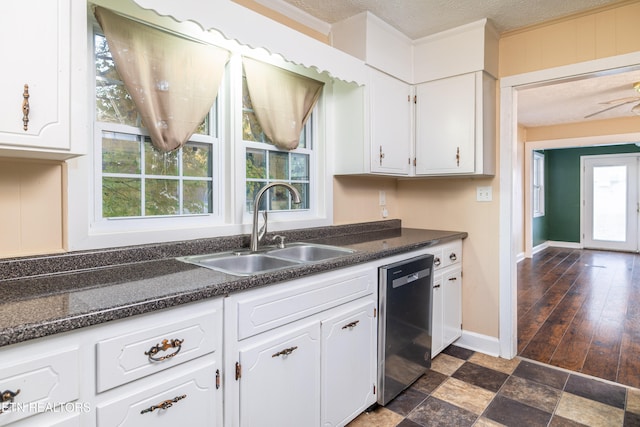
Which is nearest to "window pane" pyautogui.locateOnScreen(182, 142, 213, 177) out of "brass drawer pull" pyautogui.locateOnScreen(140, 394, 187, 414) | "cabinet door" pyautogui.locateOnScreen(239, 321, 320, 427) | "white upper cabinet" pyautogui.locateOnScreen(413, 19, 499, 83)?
"cabinet door" pyautogui.locateOnScreen(239, 321, 320, 427)

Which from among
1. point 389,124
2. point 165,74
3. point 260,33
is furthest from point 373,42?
point 165,74

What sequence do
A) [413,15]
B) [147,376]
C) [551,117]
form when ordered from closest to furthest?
[147,376]
[413,15]
[551,117]

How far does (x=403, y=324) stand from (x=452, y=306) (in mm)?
806

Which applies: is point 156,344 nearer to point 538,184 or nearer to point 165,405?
point 165,405

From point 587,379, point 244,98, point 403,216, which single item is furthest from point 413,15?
point 587,379

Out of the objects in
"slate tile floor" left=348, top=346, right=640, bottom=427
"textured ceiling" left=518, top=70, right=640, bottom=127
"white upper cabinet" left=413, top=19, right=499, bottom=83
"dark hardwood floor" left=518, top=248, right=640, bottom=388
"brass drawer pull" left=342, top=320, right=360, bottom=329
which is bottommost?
"slate tile floor" left=348, top=346, right=640, bottom=427

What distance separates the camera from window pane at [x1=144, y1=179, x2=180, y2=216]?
1.84m

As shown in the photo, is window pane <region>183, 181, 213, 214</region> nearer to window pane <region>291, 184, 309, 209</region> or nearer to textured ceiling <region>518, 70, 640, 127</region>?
window pane <region>291, 184, 309, 209</region>

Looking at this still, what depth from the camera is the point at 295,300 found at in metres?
1.53

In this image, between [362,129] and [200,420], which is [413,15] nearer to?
[362,129]

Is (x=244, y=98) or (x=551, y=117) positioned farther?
(x=551, y=117)

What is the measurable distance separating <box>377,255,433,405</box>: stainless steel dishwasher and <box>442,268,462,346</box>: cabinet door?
324mm

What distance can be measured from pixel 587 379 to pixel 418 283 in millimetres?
1273

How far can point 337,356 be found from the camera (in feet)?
5.70
